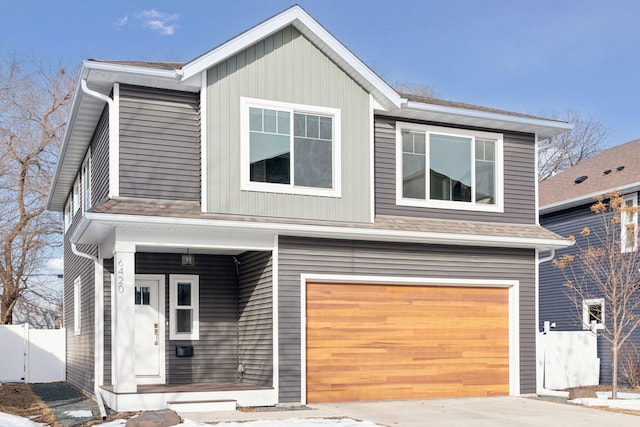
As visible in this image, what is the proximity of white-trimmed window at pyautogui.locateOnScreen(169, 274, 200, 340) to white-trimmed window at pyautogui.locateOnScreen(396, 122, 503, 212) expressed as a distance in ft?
13.3

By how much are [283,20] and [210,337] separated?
5.75 meters

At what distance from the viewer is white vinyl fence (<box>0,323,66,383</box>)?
2030cm

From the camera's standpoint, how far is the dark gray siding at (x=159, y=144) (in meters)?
12.5

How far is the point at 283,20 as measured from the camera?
1310 cm

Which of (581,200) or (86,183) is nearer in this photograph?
(86,183)

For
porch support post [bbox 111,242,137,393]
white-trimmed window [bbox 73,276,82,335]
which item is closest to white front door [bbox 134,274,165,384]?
porch support post [bbox 111,242,137,393]

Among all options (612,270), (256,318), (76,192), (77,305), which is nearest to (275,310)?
(256,318)

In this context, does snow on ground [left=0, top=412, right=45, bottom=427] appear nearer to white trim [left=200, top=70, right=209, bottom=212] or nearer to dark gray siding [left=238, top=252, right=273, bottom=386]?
dark gray siding [left=238, top=252, right=273, bottom=386]

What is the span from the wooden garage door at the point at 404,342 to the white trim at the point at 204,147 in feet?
7.58

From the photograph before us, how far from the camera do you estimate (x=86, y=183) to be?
644 inches

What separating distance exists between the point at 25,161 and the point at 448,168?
2033cm

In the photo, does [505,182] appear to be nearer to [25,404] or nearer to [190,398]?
[190,398]

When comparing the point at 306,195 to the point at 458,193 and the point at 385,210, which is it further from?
the point at 458,193

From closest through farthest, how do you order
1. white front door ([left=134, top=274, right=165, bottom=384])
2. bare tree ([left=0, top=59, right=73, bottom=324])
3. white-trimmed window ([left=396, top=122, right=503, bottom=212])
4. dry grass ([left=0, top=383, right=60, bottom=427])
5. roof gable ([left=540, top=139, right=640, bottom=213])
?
dry grass ([left=0, top=383, right=60, bottom=427]) → white front door ([left=134, top=274, right=165, bottom=384]) → white-trimmed window ([left=396, top=122, right=503, bottom=212]) → roof gable ([left=540, top=139, right=640, bottom=213]) → bare tree ([left=0, top=59, right=73, bottom=324])
